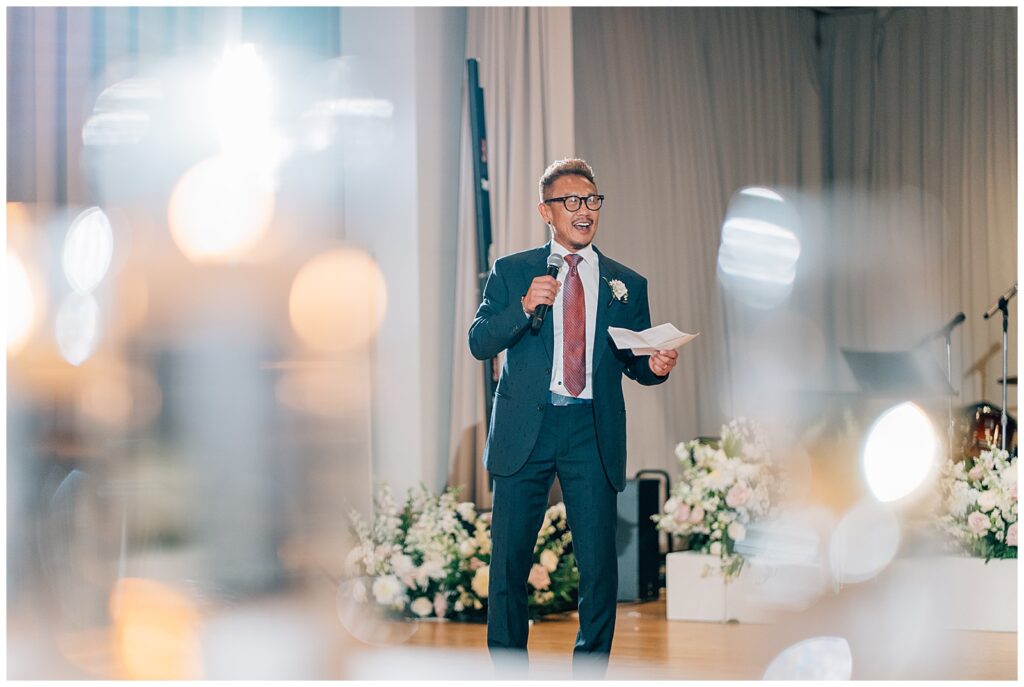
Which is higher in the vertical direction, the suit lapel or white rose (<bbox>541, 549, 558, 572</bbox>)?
the suit lapel

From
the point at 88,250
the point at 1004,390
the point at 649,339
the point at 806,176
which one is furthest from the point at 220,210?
the point at 806,176

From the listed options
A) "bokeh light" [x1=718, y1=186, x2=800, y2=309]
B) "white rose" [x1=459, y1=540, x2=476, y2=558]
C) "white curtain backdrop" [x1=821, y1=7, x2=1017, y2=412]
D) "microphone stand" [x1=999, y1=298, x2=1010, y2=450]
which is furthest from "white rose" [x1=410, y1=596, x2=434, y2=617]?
"white curtain backdrop" [x1=821, y1=7, x2=1017, y2=412]

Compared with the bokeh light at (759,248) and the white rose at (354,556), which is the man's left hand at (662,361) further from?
the bokeh light at (759,248)

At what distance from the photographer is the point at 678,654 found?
3.83 m

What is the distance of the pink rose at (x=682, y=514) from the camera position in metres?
4.74

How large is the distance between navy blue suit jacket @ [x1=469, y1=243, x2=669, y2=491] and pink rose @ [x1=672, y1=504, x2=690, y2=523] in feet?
5.65

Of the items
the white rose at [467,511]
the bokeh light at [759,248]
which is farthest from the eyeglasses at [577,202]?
the bokeh light at [759,248]

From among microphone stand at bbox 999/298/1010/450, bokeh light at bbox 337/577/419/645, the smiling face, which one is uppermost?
the smiling face

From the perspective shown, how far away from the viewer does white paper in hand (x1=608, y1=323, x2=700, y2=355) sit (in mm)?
2846

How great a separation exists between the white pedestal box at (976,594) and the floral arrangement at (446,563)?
1.32 meters

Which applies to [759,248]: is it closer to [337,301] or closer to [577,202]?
[337,301]

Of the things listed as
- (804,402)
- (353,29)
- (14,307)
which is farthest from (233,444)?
(804,402)

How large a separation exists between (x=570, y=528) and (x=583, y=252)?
0.71 m

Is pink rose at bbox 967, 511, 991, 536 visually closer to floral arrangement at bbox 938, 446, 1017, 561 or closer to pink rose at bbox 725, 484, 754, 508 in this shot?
floral arrangement at bbox 938, 446, 1017, 561
